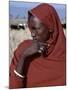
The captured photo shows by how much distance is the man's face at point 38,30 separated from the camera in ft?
8.14

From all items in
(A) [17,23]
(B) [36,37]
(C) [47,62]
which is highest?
(A) [17,23]

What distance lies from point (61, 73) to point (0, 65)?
61 centimetres

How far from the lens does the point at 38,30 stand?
8.21ft

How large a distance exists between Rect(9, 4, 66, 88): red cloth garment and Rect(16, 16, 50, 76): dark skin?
4cm

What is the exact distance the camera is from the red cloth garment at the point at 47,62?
2.46 meters

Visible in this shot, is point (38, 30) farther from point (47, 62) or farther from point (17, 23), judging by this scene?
point (47, 62)

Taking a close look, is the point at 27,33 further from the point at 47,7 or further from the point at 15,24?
the point at 47,7

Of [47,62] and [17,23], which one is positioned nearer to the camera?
[17,23]

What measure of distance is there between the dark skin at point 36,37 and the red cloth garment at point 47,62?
0.04 metres

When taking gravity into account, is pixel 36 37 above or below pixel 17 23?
below

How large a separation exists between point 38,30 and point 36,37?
0.07m

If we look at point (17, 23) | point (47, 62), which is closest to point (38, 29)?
point (17, 23)

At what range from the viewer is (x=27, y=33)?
2469 mm

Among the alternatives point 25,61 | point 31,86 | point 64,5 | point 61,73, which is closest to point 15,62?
point 25,61
